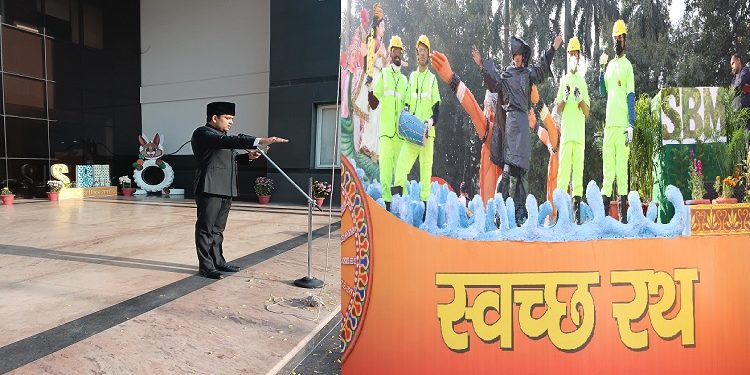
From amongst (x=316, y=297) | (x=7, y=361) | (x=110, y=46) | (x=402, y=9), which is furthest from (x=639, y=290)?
(x=110, y=46)

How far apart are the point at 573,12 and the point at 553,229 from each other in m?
0.92

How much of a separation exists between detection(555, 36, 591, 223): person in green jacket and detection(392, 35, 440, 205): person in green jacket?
54 centimetres

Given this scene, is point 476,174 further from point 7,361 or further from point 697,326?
point 7,361

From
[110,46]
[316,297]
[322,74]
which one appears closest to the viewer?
[316,297]

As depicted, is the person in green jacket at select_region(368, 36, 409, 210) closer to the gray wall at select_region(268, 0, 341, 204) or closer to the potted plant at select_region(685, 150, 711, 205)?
the potted plant at select_region(685, 150, 711, 205)

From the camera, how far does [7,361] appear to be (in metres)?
2.66

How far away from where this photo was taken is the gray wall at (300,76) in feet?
40.6

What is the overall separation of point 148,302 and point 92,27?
1634 centimetres

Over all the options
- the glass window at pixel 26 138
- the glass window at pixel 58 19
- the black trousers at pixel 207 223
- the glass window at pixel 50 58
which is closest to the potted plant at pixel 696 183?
the black trousers at pixel 207 223

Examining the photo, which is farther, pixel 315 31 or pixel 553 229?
pixel 315 31

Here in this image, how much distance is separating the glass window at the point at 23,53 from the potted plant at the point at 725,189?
1736 centimetres

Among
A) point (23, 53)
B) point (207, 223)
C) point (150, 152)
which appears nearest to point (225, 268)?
point (207, 223)

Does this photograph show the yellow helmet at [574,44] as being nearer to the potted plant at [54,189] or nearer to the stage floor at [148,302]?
the stage floor at [148,302]

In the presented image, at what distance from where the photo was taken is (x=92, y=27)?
634 inches
